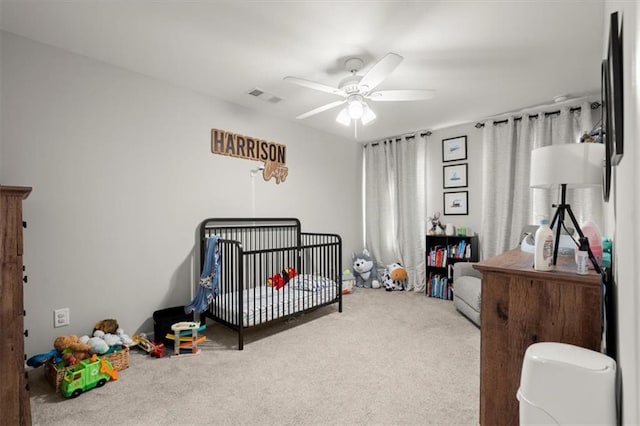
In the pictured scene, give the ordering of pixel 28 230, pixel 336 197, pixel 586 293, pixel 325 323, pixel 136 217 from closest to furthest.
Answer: pixel 586 293
pixel 28 230
pixel 136 217
pixel 325 323
pixel 336 197

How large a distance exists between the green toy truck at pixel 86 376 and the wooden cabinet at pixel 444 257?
11.3 feet

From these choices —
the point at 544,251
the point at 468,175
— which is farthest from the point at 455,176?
the point at 544,251

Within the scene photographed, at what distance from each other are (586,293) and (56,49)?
3396 mm

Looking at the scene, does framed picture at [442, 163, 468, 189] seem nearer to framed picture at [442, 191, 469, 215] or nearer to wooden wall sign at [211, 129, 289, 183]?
framed picture at [442, 191, 469, 215]

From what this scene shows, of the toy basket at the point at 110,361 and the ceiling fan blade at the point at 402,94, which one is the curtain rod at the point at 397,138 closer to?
the ceiling fan blade at the point at 402,94

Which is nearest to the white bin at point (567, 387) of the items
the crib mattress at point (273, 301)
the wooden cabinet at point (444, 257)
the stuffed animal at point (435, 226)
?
the crib mattress at point (273, 301)

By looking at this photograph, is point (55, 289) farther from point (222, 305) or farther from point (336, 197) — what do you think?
point (336, 197)

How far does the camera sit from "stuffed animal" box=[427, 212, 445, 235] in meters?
4.08

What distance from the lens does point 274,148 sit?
3.67 metres

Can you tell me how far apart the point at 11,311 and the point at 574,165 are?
8.44 ft

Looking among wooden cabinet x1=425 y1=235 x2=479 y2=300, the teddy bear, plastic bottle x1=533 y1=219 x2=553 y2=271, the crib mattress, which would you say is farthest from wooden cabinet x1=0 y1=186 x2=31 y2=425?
wooden cabinet x1=425 y1=235 x2=479 y2=300

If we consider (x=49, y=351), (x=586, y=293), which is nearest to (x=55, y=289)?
(x=49, y=351)

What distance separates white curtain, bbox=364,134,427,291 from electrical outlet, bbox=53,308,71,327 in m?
3.69

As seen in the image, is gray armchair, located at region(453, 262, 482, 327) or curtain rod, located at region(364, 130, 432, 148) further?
curtain rod, located at region(364, 130, 432, 148)
